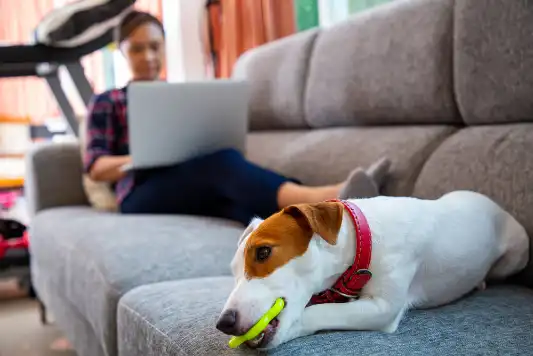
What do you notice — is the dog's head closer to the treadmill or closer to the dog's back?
the dog's back

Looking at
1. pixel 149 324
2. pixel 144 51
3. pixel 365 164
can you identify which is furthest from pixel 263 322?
pixel 144 51

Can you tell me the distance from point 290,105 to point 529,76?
3.13 feet

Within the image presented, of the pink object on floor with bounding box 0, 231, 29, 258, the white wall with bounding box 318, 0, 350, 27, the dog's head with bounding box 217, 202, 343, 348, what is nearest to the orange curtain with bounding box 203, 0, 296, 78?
the white wall with bounding box 318, 0, 350, 27

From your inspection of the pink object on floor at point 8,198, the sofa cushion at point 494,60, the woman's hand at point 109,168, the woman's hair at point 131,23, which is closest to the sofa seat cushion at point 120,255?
→ the woman's hand at point 109,168

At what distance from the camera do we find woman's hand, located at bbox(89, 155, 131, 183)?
2.07 metres

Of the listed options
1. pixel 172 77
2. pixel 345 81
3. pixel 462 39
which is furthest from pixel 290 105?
pixel 172 77

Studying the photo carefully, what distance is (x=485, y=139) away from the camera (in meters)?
1.24

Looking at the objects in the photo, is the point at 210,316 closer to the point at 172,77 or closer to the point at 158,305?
the point at 158,305

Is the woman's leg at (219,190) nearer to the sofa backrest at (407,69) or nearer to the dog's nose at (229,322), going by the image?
the sofa backrest at (407,69)

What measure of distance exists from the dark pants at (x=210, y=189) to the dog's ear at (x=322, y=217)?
796 mm

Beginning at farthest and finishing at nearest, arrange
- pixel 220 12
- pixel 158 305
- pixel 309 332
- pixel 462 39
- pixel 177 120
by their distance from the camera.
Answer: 1. pixel 220 12
2. pixel 177 120
3. pixel 462 39
4. pixel 158 305
5. pixel 309 332

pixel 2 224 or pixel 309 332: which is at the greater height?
pixel 309 332

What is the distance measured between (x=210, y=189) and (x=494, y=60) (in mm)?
861

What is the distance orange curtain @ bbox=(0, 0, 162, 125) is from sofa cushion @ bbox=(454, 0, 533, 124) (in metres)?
3.22
